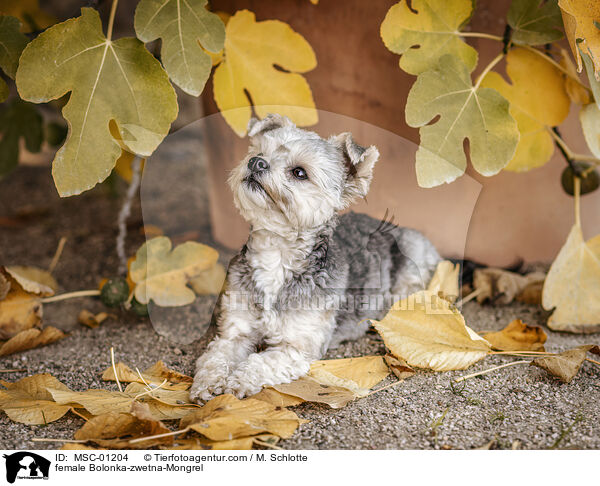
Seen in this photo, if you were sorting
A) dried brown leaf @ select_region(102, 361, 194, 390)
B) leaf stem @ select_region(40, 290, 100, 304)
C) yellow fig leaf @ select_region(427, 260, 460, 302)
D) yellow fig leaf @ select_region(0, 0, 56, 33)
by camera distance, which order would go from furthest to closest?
yellow fig leaf @ select_region(0, 0, 56, 33)
leaf stem @ select_region(40, 290, 100, 304)
yellow fig leaf @ select_region(427, 260, 460, 302)
dried brown leaf @ select_region(102, 361, 194, 390)

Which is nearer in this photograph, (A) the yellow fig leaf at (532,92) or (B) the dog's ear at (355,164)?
(B) the dog's ear at (355,164)

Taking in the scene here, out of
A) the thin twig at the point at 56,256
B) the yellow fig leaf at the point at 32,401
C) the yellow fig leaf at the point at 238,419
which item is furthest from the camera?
the thin twig at the point at 56,256

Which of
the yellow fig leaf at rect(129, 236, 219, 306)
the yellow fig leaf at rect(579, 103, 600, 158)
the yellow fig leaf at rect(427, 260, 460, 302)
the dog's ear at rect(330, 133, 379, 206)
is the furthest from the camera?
the yellow fig leaf at rect(129, 236, 219, 306)

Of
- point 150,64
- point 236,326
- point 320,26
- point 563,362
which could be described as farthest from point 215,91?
point 563,362

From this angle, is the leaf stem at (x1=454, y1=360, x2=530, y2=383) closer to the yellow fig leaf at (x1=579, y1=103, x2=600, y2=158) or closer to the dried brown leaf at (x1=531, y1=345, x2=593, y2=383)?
the dried brown leaf at (x1=531, y1=345, x2=593, y2=383)

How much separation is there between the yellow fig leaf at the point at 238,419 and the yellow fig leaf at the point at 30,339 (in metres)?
1.32

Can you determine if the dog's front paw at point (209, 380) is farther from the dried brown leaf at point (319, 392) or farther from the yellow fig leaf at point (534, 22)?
the yellow fig leaf at point (534, 22)

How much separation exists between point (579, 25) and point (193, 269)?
2270 mm

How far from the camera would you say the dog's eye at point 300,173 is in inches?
103

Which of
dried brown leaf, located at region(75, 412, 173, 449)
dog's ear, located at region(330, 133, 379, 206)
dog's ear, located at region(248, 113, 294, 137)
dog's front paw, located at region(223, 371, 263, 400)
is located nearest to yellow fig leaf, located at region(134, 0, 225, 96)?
dog's ear, located at region(248, 113, 294, 137)

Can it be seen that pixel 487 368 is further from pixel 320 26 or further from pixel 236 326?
pixel 320 26

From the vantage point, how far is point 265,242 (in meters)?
2.81

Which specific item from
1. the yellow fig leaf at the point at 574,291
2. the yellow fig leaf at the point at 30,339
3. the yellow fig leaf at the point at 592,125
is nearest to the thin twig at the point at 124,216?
the yellow fig leaf at the point at 30,339

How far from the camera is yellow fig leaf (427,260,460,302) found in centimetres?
314
